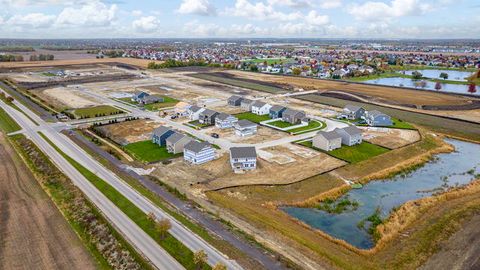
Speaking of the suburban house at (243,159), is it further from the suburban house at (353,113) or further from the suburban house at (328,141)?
the suburban house at (353,113)

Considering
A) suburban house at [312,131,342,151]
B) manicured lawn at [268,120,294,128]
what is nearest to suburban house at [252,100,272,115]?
manicured lawn at [268,120,294,128]

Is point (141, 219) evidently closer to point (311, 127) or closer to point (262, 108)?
point (311, 127)

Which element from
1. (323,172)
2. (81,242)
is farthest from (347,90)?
(81,242)

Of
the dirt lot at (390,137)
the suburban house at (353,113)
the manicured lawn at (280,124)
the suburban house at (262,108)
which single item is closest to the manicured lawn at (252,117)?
the suburban house at (262,108)

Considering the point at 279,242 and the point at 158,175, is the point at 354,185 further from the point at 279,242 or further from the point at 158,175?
the point at 158,175

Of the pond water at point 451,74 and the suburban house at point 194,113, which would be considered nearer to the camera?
the suburban house at point 194,113

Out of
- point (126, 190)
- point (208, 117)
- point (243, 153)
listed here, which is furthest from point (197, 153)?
point (208, 117)

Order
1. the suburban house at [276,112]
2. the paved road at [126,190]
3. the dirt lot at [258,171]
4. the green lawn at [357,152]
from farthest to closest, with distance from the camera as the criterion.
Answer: the suburban house at [276,112], the green lawn at [357,152], the dirt lot at [258,171], the paved road at [126,190]
